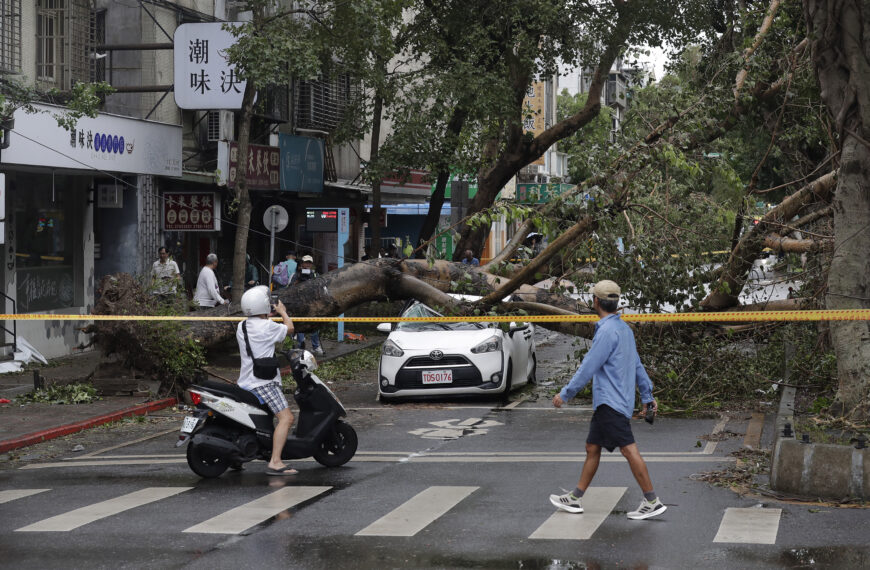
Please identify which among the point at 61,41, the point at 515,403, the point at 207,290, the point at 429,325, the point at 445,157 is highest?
the point at 61,41

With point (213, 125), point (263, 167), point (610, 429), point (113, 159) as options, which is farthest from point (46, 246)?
point (610, 429)

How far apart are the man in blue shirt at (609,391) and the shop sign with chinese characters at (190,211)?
56.0 ft

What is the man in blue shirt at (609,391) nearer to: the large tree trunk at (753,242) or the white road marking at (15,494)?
the white road marking at (15,494)

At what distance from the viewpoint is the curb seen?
12484 millimetres

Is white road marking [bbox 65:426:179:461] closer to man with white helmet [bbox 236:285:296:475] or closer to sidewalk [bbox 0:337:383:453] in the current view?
sidewalk [bbox 0:337:383:453]

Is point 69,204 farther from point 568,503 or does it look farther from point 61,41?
point 568,503

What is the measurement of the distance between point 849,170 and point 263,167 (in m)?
19.0

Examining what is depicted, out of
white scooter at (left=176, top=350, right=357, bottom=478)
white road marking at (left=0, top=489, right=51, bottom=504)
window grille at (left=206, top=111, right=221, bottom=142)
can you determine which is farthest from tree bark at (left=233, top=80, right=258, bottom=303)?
white road marking at (left=0, top=489, right=51, bottom=504)

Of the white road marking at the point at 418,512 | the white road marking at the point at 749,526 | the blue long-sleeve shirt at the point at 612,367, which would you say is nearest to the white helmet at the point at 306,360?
the white road marking at the point at 418,512

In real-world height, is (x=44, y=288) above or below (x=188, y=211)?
below

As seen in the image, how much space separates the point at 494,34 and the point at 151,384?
13.8m

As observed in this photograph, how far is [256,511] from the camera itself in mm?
8555

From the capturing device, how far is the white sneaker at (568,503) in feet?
27.0

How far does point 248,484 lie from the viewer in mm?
9820
